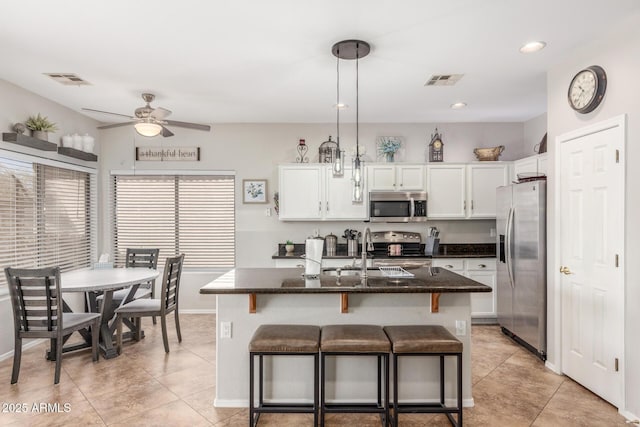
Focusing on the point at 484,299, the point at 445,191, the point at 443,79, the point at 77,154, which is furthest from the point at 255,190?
the point at 484,299

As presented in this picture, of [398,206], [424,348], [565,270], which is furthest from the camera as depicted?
[398,206]

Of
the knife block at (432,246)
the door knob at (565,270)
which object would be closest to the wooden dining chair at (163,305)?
the knife block at (432,246)

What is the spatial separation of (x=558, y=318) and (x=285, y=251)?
130 inches

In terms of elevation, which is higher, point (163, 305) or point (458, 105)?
point (458, 105)

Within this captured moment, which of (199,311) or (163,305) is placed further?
(199,311)

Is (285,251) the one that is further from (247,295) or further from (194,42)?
(194,42)

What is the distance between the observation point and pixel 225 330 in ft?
8.75

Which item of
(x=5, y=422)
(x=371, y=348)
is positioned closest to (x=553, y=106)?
(x=371, y=348)

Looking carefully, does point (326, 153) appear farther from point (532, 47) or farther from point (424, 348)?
point (424, 348)

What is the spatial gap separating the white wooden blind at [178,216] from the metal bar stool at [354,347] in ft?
10.8

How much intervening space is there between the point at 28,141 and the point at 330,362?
3771 millimetres

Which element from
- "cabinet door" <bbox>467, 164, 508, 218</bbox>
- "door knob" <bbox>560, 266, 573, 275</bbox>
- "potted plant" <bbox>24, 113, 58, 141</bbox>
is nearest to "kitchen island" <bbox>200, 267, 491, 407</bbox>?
"door knob" <bbox>560, 266, 573, 275</bbox>

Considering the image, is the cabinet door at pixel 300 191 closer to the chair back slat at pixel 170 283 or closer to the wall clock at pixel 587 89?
the chair back slat at pixel 170 283

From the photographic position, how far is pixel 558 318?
3.24 metres
